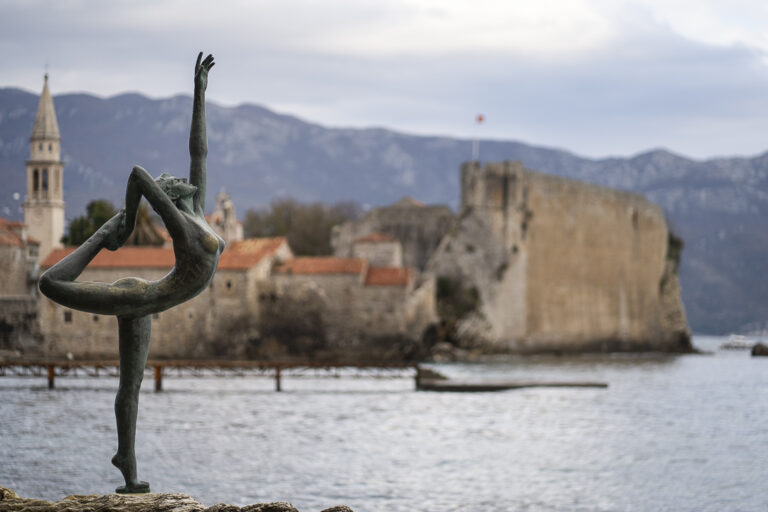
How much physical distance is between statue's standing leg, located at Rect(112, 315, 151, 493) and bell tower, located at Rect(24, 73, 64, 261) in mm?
45834

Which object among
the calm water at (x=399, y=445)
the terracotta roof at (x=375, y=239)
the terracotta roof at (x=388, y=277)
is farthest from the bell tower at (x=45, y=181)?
the terracotta roof at (x=375, y=239)

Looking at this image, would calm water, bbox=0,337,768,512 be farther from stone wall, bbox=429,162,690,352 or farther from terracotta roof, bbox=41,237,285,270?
stone wall, bbox=429,162,690,352

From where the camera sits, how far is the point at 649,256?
289ft

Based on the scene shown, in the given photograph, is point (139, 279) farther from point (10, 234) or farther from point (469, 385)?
point (10, 234)

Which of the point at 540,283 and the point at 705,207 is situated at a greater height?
the point at 705,207

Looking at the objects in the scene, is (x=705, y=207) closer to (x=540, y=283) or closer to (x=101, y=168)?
(x=540, y=283)

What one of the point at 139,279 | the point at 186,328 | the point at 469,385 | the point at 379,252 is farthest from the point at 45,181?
the point at 139,279

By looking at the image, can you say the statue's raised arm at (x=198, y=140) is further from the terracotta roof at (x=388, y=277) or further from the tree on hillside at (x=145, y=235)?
the tree on hillside at (x=145, y=235)

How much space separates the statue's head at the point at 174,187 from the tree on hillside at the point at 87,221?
50799mm

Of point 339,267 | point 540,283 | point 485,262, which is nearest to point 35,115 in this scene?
point 339,267

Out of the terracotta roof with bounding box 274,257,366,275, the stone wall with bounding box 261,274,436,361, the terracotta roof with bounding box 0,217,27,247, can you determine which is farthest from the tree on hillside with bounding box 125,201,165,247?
the stone wall with bounding box 261,274,436,361

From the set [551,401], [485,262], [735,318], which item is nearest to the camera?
[551,401]

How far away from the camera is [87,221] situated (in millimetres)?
60688

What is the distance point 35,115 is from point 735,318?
117345 millimetres
